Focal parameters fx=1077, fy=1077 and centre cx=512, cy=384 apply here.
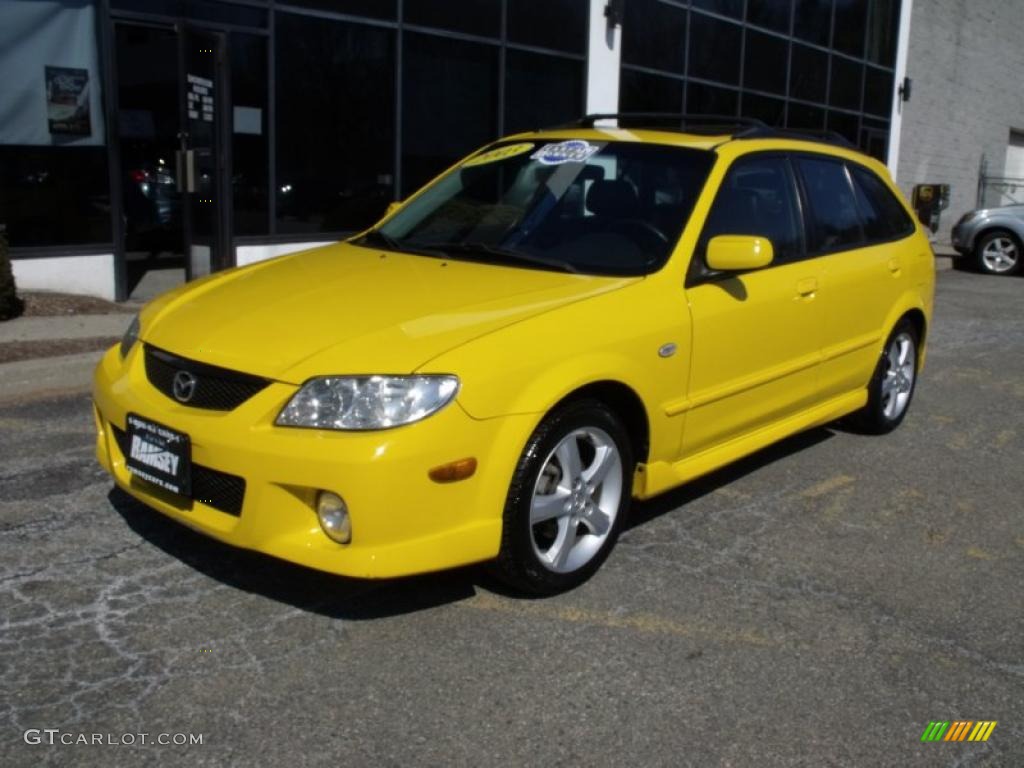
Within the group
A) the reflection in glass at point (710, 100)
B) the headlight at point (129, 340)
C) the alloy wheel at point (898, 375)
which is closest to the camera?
the headlight at point (129, 340)

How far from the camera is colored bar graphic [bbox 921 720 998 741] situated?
10.2ft

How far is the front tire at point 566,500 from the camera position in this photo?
3.60m

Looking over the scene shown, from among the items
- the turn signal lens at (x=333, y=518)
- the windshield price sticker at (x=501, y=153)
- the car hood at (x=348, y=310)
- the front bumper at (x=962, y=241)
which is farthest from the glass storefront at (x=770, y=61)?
the turn signal lens at (x=333, y=518)

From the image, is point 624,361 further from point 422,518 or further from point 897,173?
point 897,173

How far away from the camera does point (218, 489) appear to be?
3.48 meters

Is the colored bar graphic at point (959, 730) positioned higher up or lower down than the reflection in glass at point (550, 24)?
lower down

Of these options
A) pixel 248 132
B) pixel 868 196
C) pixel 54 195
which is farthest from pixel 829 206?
pixel 54 195

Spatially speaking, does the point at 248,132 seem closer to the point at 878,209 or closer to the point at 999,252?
the point at 878,209

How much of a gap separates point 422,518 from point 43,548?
5.62ft

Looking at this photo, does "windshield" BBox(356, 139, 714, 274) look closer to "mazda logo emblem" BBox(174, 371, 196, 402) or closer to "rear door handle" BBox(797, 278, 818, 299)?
"rear door handle" BBox(797, 278, 818, 299)

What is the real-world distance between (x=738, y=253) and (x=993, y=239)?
14.3 m

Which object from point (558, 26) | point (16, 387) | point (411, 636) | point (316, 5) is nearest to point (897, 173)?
point (558, 26)

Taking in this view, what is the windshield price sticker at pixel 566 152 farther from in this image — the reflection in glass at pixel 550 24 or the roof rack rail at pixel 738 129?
the reflection in glass at pixel 550 24

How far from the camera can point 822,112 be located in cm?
1988
